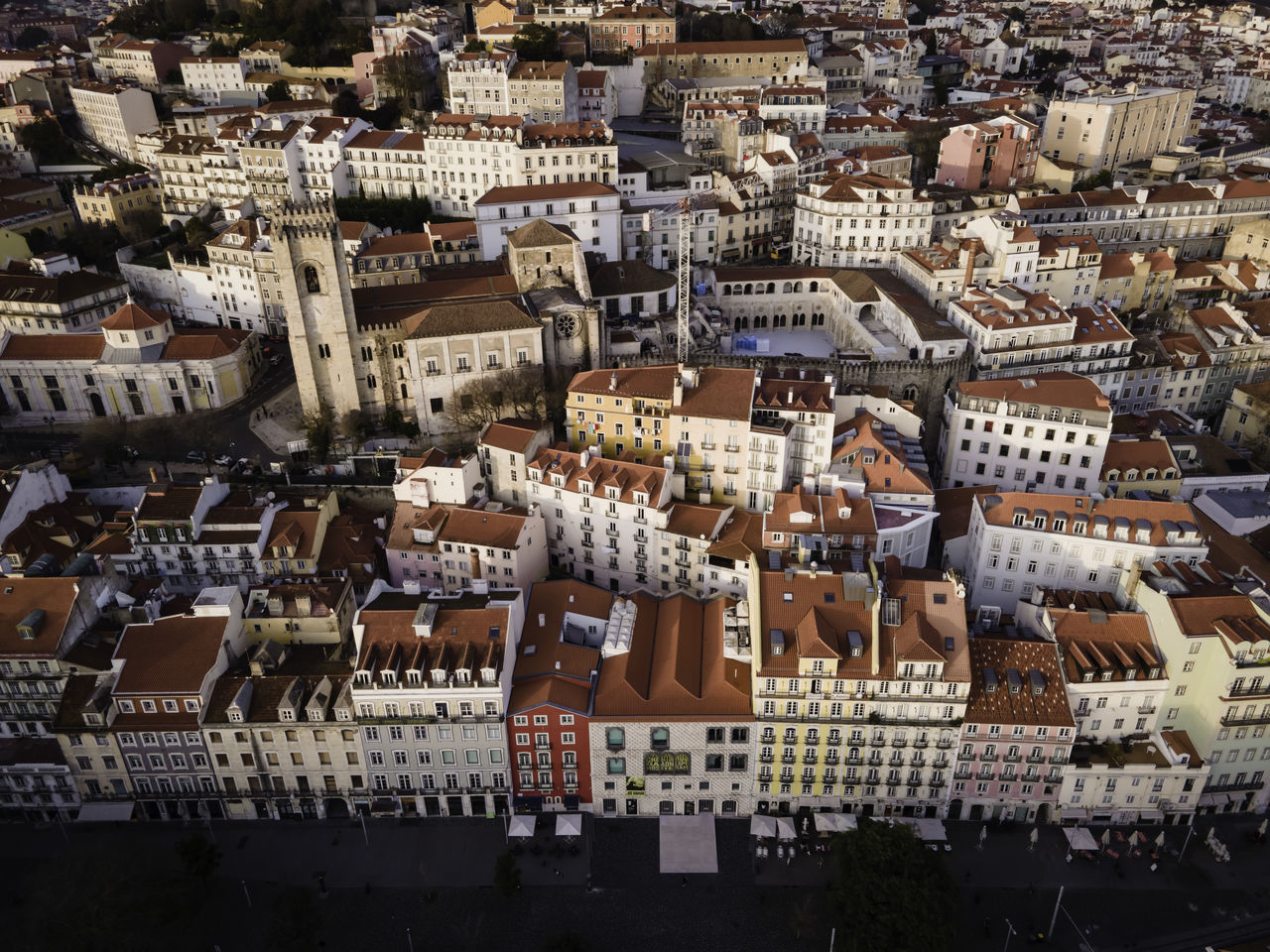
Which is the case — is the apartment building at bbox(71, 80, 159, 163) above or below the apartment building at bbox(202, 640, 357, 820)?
above

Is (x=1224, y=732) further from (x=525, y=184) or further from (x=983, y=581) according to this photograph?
(x=525, y=184)

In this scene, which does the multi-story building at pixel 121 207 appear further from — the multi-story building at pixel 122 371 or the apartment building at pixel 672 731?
the apartment building at pixel 672 731

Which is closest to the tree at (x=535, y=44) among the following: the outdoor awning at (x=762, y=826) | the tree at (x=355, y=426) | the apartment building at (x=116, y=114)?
the apartment building at (x=116, y=114)

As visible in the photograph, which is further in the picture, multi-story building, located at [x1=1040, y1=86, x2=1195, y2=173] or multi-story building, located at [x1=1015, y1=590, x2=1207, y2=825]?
multi-story building, located at [x1=1040, y1=86, x2=1195, y2=173]

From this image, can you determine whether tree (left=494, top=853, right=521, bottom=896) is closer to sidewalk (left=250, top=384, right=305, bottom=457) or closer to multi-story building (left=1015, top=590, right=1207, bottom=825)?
multi-story building (left=1015, top=590, right=1207, bottom=825)

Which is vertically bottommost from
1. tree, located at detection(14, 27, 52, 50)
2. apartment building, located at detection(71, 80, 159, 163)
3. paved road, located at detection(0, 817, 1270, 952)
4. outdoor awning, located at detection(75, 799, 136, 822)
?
paved road, located at detection(0, 817, 1270, 952)

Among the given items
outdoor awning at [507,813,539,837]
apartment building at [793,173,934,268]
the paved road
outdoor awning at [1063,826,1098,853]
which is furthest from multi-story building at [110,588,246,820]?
apartment building at [793,173,934,268]

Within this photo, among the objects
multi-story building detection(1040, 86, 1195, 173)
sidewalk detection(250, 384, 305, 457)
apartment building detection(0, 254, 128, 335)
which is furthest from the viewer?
multi-story building detection(1040, 86, 1195, 173)
